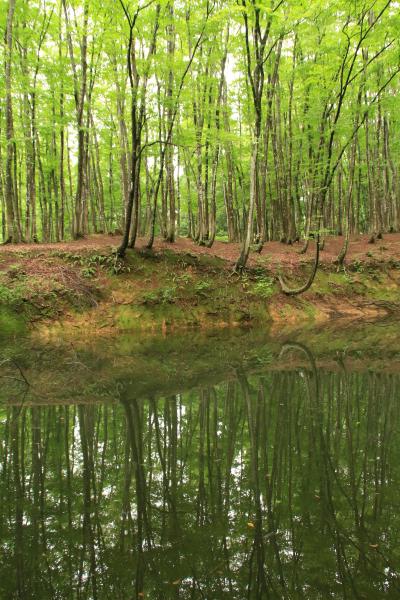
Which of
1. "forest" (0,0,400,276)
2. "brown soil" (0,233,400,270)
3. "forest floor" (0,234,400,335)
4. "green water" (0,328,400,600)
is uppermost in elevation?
"forest" (0,0,400,276)

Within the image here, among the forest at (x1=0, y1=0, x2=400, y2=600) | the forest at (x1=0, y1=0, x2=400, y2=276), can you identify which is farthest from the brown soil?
the forest at (x1=0, y1=0, x2=400, y2=276)

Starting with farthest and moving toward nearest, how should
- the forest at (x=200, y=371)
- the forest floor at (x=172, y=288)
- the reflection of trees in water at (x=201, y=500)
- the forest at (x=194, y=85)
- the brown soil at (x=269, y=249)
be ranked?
the brown soil at (x=269, y=249) → the forest floor at (x=172, y=288) → the forest at (x=194, y=85) → the forest at (x=200, y=371) → the reflection of trees in water at (x=201, y=500)

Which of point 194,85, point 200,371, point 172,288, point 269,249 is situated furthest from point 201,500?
point 269,249

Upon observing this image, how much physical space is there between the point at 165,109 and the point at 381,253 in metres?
11.4

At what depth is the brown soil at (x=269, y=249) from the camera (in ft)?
51.3

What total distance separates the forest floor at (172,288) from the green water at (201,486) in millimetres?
5683

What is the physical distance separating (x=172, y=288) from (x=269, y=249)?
6688 mm

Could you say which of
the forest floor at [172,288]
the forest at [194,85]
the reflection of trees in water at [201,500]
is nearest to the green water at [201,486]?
the reflection of trees in water at [201,500]

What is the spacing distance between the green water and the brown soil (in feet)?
28.5

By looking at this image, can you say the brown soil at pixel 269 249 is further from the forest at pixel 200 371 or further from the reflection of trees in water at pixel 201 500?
the reflection of trees in water at pixel 201 500

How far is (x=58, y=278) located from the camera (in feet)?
45.9

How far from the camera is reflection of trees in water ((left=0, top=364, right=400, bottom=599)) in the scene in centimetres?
277

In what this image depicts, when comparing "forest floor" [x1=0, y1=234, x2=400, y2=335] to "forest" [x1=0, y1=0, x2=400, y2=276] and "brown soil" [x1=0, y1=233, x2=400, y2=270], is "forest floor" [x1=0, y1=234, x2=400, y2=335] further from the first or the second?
"forest" [x1=0, y1=0, x2=400, y2=276]

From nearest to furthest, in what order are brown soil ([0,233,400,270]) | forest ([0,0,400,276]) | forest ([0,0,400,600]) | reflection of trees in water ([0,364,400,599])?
reflection of trees in water ([0,364,400,599]) → forest ([0,0,400,600]) → forest ([0,0,400,276]) → brown soil ([0,233,400,270])
